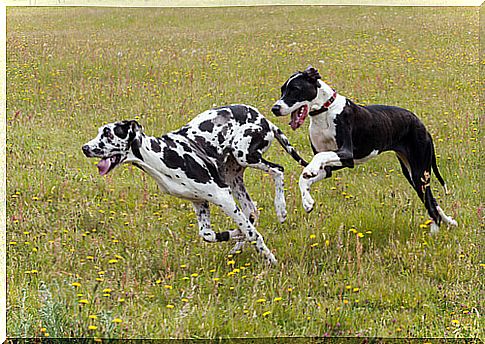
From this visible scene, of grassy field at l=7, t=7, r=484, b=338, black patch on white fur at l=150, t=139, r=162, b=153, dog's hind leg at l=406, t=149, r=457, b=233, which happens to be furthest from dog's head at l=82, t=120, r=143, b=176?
dog's hind leg at l=406, t=149, r=457, b=233

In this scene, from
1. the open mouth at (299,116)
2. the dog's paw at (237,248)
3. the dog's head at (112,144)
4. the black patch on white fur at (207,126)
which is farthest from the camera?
the dog's paw at (237,248)

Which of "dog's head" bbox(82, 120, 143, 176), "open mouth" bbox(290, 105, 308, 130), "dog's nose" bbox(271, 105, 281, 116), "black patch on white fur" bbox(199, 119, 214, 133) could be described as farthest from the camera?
"black patch on white fur" bbox(199, 119, 214, 133)

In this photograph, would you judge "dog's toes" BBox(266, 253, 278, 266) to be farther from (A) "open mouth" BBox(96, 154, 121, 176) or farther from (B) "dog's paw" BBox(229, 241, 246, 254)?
(A) "open mouth" BBox(96, 154, 121, 176)

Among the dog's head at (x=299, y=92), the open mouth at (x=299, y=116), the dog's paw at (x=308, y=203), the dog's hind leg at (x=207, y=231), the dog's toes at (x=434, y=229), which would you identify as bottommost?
the dog's toes at (x=434, y=229)

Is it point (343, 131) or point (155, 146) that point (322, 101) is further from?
point (155, 146)

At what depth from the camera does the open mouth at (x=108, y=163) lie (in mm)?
4273

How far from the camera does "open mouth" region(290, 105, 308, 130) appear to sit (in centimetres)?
452

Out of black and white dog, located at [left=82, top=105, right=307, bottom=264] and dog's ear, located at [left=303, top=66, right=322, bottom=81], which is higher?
dog's ear, located at [left=303, top=66, right=322, bottom=81]

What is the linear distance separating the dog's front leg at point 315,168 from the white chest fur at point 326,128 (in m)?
0.15

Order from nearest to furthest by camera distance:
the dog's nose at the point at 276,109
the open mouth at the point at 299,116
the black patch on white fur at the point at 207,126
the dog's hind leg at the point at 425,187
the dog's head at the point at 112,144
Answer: the dog's head at the point at 112,144 → the dog's nose at the point at 276,109 → the open mouth at the point at 299,116 → the black patch on white fur at the point at 207,126 → the dog's hind leg at the point at 425,187

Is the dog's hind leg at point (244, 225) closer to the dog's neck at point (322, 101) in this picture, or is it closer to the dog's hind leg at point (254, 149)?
the dog's hind leg at point (254, 149)

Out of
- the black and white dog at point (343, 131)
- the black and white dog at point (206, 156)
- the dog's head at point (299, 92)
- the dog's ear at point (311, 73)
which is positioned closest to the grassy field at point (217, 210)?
the black and white dog at point (206, 156)

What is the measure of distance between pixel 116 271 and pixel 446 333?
2.03 metres

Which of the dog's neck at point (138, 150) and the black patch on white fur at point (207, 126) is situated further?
the black patch on white fur at point (207, 126)
